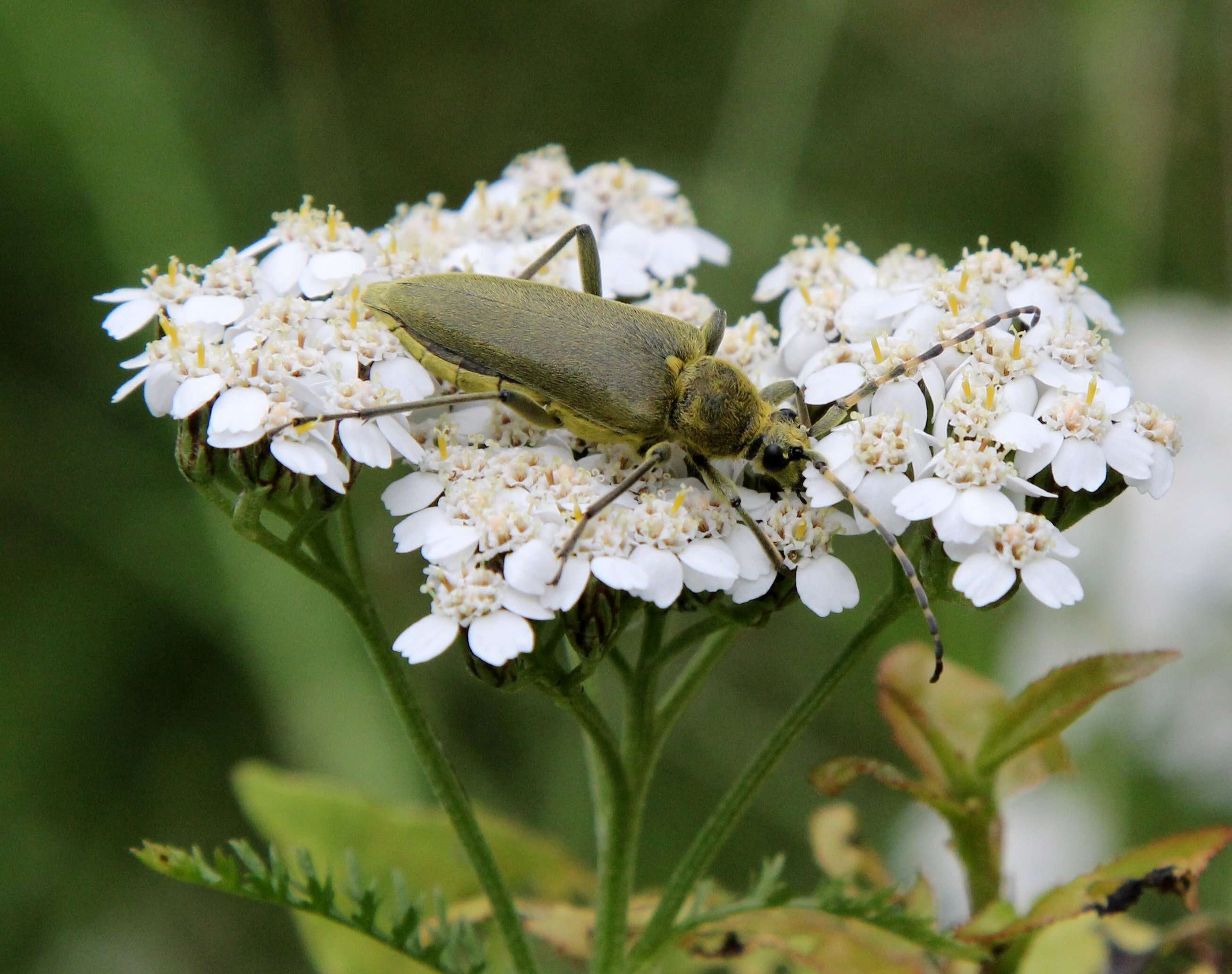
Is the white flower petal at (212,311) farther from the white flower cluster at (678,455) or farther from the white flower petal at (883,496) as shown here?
the white flower petal at (883,496)

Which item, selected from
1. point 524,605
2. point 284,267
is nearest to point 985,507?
point 524,605

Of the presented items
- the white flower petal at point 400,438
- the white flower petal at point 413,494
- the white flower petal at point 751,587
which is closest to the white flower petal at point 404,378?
the white flower petal at point 400,438

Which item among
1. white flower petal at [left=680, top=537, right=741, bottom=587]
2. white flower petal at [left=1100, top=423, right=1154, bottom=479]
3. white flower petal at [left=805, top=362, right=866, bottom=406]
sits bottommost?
white flower petal at [left=680, top=537, right=741, bottom=587]

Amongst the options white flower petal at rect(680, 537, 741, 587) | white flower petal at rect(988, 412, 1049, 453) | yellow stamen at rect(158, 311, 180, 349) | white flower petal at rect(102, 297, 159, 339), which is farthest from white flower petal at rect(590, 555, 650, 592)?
white flower petal at rect(102, 297, 159, 339)

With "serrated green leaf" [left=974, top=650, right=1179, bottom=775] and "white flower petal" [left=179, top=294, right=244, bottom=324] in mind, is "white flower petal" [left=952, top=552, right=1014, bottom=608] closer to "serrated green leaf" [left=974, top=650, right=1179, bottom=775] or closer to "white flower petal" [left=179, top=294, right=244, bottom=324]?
"serrated green leaf" [left=974, top=650, right=1179, bottom=775]

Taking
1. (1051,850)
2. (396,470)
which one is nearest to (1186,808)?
(1051,850)

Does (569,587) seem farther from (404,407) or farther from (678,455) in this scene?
(678,455)
